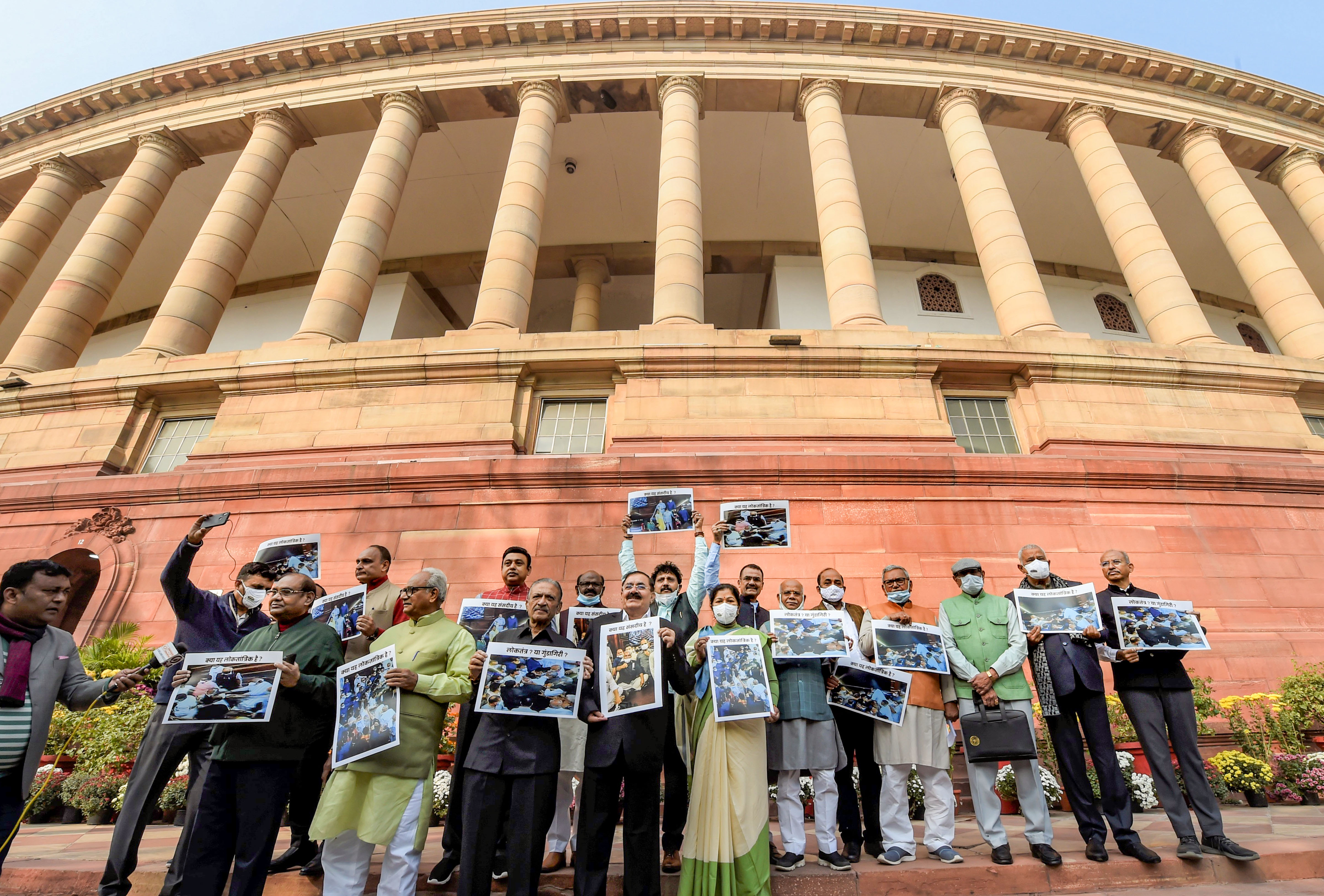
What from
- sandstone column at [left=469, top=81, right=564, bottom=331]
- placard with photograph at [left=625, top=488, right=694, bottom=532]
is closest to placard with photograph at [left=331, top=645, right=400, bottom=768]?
placard with photograph at [left=625, top=488, right=694, bottom=532]

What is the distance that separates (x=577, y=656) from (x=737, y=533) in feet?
8.55

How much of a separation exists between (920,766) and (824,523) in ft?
17.7

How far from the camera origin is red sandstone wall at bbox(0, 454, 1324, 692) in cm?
1016

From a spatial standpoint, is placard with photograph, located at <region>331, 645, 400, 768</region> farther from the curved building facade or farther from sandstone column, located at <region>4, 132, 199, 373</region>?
sandstone column, located at <region>4, 132, 199, 373</region>

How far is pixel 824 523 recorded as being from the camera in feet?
34.5

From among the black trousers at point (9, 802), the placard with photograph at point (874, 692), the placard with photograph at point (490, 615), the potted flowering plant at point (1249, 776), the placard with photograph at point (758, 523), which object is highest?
the placard with photograph at point (758, 523)

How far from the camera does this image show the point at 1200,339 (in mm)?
14109

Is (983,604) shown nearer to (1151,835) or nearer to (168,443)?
(1151,835)

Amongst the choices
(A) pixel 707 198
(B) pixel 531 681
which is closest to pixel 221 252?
(A) pixel 707 198

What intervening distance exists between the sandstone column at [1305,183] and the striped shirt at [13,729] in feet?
88.5

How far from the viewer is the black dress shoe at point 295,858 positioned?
4.81 meters

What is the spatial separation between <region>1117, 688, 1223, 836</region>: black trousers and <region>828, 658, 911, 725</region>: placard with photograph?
1815 mm

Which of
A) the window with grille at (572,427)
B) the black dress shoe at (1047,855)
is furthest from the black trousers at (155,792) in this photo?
the window with grille at (572,427)

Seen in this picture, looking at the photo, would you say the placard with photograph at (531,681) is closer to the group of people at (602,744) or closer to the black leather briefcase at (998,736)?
the group of people at (602,744)
